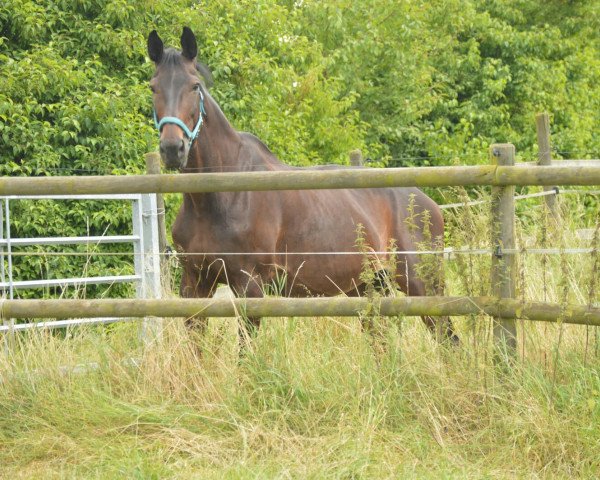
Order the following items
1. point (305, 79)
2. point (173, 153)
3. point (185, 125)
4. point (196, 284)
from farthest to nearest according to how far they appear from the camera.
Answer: point (305, 79) → point (196, 284) → point (185, 125) → point (173, 153)

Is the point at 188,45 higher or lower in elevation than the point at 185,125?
higher

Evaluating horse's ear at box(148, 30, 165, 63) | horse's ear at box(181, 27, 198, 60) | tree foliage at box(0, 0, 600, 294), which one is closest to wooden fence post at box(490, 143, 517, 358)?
horse's ear at box(181, 27, 198, 60)

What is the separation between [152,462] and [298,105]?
11.5 meters

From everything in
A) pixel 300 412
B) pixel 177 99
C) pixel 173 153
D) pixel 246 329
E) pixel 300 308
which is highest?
pixel 177 99

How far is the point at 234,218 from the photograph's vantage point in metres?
6.08

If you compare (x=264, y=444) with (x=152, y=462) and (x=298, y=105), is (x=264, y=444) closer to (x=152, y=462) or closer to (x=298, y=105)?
(x=152, y=462)

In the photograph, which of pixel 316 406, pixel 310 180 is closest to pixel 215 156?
pixel 310 180

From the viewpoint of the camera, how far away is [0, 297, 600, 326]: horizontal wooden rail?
15.9ft

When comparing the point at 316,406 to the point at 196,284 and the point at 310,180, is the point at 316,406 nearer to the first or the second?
the point at 310,180

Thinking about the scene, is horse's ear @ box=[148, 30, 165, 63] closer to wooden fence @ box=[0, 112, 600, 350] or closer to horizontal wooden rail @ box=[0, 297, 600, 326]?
wooden fence @ box=[0, 112, 600, 350]

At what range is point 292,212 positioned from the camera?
6590 millimetres

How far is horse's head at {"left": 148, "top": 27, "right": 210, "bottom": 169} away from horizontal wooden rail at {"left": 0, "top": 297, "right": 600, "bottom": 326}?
3.33ft

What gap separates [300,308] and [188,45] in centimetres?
214

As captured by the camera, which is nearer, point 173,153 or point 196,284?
point 173,153
